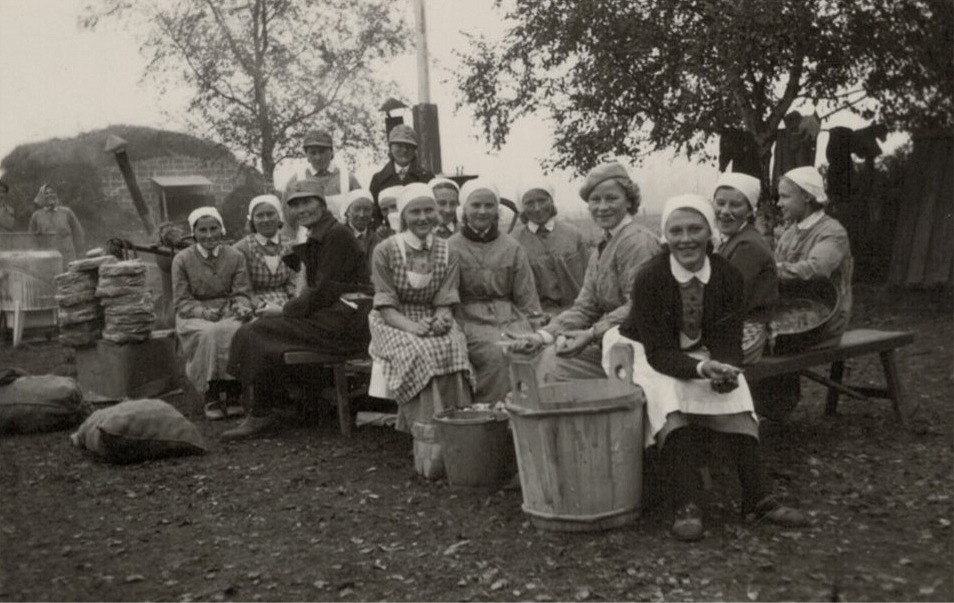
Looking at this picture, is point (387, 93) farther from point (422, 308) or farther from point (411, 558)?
point (411, 558)

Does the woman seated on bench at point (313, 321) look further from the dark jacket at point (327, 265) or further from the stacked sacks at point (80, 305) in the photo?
the stacked sacks at point (80, 305)

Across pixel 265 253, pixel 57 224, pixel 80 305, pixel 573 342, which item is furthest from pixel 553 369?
pixel 57 224

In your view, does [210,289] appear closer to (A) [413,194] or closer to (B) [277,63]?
(A) [413,194]

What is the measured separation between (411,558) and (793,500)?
73.3 inches

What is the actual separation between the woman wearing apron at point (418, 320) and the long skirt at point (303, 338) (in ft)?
2.61

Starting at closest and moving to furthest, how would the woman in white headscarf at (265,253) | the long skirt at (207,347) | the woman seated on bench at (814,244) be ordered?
the woman seated on bench at (814,244), the long skirt at (207,347), the woman in white headscarf at (265,253)

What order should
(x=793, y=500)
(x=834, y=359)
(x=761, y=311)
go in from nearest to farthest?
(x=793, y=500)
(x=761, y=311)
(x=834, y=359)

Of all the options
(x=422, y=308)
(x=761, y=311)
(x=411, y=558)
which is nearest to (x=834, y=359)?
(x=761, y=311)

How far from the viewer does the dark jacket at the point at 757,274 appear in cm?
564

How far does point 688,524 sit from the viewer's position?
4.64 metres

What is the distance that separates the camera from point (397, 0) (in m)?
15.3

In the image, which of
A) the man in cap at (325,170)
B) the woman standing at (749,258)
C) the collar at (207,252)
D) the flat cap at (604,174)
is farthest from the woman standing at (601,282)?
the collar at (207,252)

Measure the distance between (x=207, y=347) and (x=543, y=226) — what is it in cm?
269

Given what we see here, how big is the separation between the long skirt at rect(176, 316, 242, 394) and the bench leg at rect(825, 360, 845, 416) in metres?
4.10
